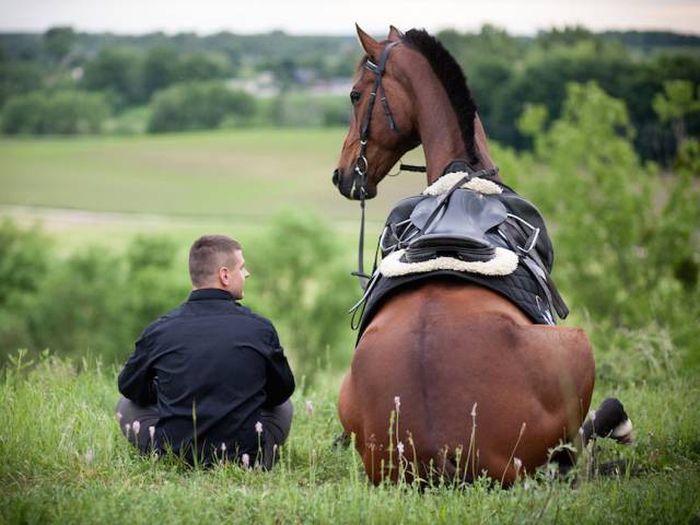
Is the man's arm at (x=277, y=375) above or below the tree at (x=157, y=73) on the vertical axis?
below

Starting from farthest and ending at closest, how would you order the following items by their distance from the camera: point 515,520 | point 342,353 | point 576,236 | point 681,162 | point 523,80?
point 523,80, point 342,353, point 576,236, point 681,162, point 515,520

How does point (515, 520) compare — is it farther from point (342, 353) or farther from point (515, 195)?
point (342, 353)

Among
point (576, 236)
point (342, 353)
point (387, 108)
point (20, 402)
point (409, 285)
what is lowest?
point (342, 353)

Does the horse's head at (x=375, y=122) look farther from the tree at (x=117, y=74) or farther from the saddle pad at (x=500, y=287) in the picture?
the tree at (x=117, y=74)

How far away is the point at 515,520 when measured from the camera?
14.3ft

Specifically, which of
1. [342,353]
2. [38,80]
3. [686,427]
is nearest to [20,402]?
[686,427]

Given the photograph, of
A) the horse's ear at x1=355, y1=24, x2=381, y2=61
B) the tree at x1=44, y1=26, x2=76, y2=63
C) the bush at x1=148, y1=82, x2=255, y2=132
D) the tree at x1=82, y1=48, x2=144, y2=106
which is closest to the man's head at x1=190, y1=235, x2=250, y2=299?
the horse's ear at x1=355, y1=24, x2=381, y2=61

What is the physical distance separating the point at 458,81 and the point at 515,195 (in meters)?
0.92

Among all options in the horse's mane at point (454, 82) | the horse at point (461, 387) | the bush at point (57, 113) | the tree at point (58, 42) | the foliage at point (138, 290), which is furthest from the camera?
the bush at point (57, 113)

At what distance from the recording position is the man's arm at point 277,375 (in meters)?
6.05

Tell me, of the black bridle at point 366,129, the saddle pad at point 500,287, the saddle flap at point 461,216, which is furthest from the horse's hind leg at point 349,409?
the black bridle at point 366,129

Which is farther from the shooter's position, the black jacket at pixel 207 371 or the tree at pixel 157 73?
the tree at pixel 157 73

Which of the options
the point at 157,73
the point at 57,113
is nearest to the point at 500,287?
the point at 57,113

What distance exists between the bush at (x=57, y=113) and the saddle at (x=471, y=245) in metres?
78.9
